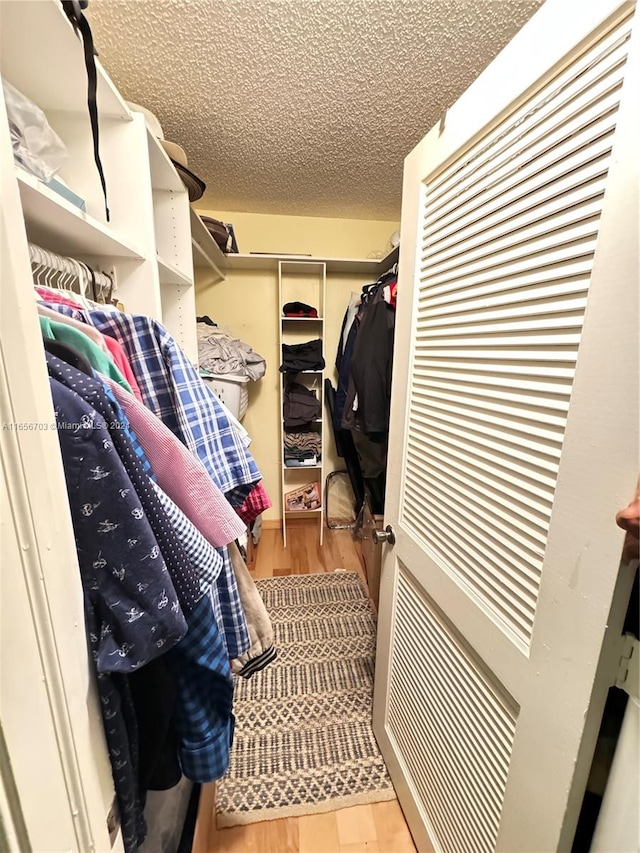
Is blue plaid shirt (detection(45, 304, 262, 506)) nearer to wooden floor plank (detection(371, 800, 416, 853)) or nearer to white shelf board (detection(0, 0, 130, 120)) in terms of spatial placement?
white shelf board (detection(0, 0, 130, 120))

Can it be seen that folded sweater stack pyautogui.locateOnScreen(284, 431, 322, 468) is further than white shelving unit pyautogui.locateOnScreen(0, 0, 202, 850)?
Yes

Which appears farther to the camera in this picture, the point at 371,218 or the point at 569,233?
the point at 371,218

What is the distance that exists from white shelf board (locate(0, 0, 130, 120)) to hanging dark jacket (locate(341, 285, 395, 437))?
128 cm

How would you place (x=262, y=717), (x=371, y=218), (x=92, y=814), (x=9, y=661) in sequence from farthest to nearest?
(x=371, y=218) < (x=262, y=717) < (x=92, y=814) < (x=9, y=661)

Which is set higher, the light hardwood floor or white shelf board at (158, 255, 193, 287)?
white shelf board at (158, 255, 193, 287)

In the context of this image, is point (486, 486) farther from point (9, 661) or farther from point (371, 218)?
point (371, 218)

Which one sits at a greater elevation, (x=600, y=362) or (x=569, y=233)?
(x=569, y=233)

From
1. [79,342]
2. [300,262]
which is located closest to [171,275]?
[79,342]

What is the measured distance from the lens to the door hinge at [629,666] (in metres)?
0.44

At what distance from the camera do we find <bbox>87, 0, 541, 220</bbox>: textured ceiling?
916mm

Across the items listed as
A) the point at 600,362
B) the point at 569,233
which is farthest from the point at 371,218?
the point at 600,362

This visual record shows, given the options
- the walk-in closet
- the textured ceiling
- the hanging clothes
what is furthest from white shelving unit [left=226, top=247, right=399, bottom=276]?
the hanging clothes

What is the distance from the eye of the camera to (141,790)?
1.83ft

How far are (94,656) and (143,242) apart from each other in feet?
3.17
